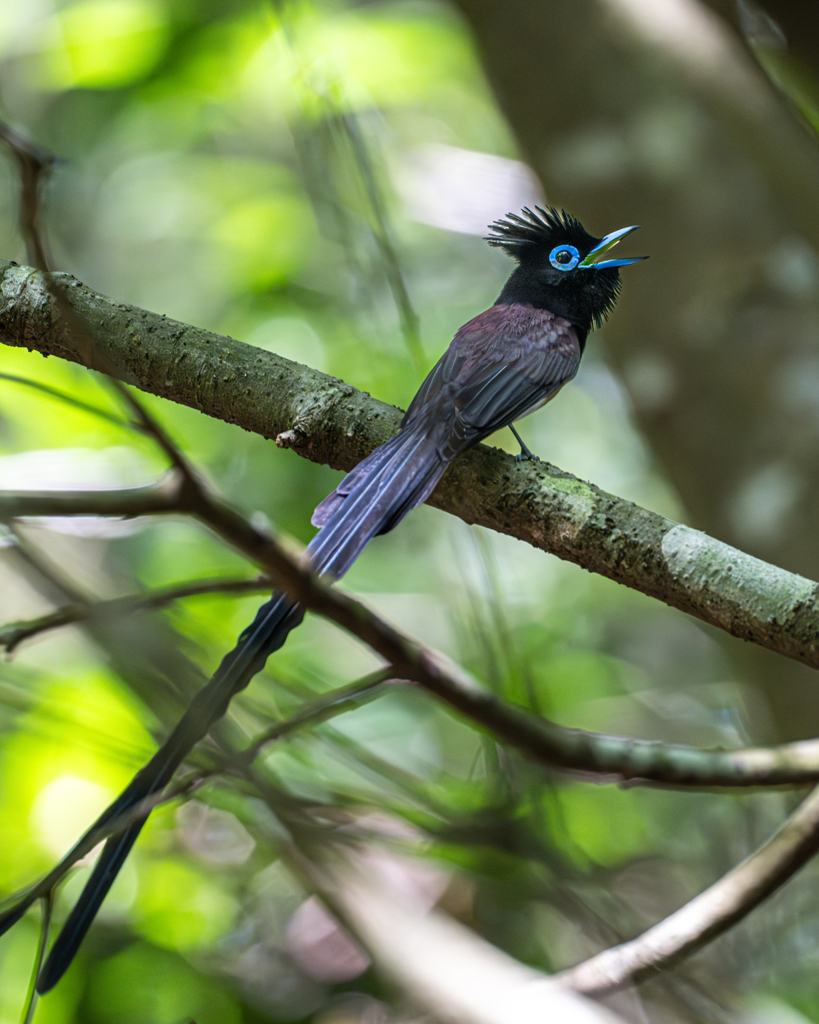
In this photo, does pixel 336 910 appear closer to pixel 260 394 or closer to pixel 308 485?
pixel 260 394

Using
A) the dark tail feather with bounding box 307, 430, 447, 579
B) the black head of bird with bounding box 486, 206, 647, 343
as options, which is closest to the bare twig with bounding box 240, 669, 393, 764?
the dark tail feather with bounding box 307, 430, 447, 579

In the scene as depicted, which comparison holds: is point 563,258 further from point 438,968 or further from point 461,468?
point 438,968

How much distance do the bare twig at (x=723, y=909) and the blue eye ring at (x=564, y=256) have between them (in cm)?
127

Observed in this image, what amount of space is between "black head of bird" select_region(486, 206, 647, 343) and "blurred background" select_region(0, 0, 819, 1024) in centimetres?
33

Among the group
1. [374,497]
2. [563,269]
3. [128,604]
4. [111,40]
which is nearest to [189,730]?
[128,604]

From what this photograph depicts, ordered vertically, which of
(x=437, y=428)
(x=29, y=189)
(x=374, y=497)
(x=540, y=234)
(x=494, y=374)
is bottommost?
(x=374, y=497)

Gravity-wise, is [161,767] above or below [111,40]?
below

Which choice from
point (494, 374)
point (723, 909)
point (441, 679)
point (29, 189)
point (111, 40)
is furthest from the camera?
point (111, 40)

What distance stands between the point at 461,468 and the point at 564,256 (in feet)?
2.60

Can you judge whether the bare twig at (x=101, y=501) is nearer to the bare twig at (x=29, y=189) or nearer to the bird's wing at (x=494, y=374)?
the bare twig at (x=29, y=189)

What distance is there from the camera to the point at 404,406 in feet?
8.05

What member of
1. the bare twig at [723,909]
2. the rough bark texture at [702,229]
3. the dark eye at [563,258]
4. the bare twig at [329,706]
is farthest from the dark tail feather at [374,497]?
the rough bark texture at [702,229]

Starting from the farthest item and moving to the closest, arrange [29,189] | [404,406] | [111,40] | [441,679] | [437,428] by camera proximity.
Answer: [111,40] < [404,406] < [437,428] < [29,189] < [441,679]

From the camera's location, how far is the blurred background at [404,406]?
1.52 metres
